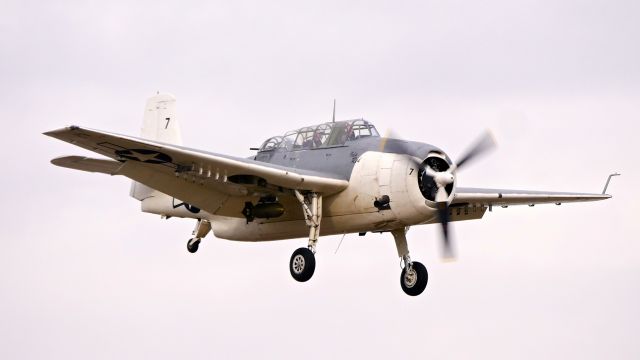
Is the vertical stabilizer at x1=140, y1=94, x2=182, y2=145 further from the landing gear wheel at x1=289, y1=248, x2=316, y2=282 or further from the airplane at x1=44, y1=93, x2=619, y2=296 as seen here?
the landing gear wheel at x1=289, y1=248, x2=316, y2=282

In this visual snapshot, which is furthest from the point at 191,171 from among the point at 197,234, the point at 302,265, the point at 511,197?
the point at 511,197

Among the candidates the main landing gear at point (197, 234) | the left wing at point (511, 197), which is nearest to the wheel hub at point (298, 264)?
the left wing at point (511, 197)

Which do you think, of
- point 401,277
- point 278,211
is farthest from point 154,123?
point 401,277

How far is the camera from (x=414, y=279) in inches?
1184

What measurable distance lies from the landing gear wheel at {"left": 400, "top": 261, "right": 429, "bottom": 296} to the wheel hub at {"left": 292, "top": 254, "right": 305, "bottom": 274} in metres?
3.13

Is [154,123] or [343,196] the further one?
[154,123]

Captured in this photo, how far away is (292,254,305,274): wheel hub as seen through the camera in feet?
93.2

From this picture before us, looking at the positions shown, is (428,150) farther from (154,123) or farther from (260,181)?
(154,123)

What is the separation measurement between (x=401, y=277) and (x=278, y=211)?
343 centimetres

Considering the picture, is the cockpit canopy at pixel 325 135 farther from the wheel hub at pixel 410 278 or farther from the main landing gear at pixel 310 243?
the wheel hub at pixel 410 278

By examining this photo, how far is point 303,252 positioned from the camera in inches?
1124

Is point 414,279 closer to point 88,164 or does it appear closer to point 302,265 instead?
point 302,265

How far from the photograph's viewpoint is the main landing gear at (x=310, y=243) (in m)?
28.4

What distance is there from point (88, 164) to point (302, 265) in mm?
6316
